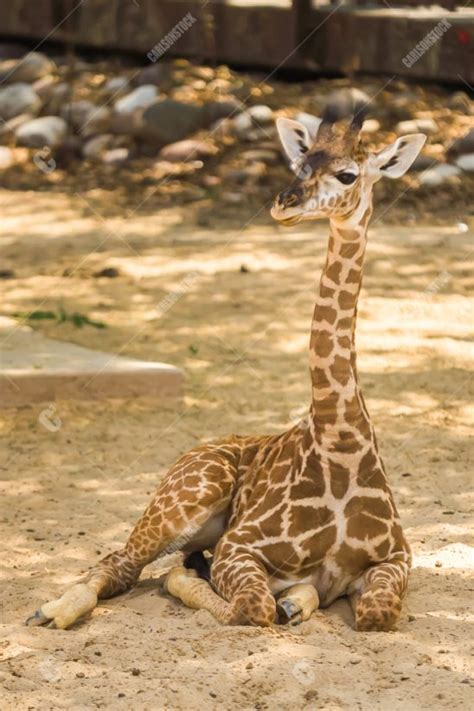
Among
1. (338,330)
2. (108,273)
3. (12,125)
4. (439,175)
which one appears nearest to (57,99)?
(12,125)

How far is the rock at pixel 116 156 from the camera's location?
1520cm

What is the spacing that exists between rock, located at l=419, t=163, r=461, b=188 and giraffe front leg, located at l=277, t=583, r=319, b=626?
839 cm

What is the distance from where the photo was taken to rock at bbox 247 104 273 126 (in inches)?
607

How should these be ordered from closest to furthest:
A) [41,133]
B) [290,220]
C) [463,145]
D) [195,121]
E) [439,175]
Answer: [290,220] < [439,175] < [463,145] < [195,121] < [41,133]

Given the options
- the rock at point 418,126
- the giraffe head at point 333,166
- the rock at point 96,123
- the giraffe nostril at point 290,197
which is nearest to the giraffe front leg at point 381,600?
the giraffe head at point 333,166

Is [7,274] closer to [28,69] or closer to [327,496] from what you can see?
[327,496]

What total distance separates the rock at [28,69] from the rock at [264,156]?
421cm

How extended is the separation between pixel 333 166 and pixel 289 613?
1.70 m

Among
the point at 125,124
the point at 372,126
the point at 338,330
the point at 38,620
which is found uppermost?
the point at 338,330

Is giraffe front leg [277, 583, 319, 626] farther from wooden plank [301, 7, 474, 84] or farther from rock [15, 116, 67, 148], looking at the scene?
rock [15, 116, 67, 148]

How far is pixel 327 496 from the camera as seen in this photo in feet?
18.6

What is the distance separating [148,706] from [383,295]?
625cm

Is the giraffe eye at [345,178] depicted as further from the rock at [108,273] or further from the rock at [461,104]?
the rock at [461,104]

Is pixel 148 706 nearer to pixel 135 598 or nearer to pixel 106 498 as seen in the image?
pixel 135 598
